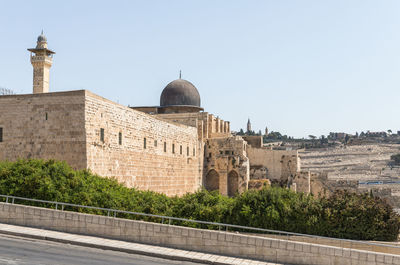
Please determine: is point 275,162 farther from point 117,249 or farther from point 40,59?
point 117,249

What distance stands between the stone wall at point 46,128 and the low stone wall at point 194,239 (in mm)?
5993

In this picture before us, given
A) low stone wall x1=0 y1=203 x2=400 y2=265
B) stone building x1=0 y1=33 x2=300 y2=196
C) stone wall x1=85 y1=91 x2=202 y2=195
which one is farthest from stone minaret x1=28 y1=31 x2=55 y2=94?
low stone wall x1=0 y1=203 x2=400 y2=265

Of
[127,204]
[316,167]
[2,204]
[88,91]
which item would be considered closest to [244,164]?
[88,91]

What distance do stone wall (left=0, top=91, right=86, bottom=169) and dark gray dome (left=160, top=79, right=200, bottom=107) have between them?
70.5 feet

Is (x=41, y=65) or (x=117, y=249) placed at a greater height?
(x=41, y=65)

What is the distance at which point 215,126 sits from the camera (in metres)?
40.7

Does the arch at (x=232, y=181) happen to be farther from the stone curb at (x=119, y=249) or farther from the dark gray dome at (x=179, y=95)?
the stone curb at (x=119, y=249)

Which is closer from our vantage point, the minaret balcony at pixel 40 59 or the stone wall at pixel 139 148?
the stone wall at pixel 139 148

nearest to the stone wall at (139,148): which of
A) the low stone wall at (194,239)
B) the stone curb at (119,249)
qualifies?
the low stone wall at (194,239)

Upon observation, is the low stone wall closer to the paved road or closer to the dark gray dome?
the paved road

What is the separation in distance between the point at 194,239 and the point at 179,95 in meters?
29.2

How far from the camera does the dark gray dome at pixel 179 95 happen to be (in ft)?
135

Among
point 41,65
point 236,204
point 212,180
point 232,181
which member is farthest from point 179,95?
point 236,204

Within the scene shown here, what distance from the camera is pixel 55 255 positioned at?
10977mm
